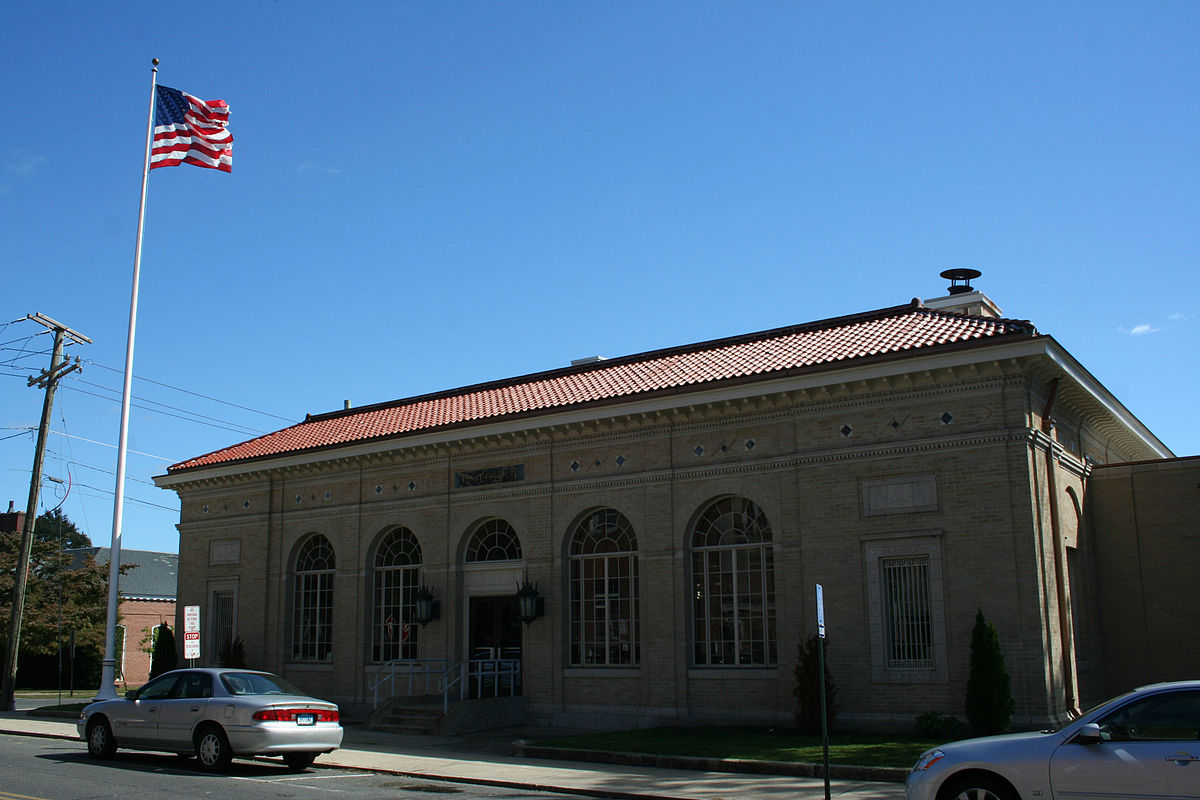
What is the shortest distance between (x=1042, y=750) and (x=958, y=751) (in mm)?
742

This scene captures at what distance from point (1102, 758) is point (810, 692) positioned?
991cm

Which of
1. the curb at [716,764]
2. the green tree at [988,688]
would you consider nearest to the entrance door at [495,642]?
the curb at [716,764]

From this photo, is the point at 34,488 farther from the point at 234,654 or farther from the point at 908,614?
the point at 908,614

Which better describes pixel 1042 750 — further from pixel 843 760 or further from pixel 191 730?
pixel 191 730

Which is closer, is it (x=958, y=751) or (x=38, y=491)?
(x=958, y=751)

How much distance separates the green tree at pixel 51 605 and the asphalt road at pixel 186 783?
28.3m

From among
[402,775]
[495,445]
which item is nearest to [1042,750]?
[402,775]

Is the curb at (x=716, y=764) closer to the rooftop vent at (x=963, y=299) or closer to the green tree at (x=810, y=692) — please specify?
the green tree at (x=810, y=692)

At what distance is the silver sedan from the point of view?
49.2 ft

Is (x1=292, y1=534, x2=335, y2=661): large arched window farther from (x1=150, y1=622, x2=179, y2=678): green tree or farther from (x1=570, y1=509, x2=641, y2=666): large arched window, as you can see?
(x1=570, y1=509, x2=641, y2=666): large arched window

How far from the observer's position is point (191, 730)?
50.6 feet

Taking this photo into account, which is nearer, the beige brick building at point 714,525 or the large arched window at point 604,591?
the beige brick building at point 714,525

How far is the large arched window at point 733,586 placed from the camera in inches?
800

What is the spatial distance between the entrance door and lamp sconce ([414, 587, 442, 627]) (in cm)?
84
